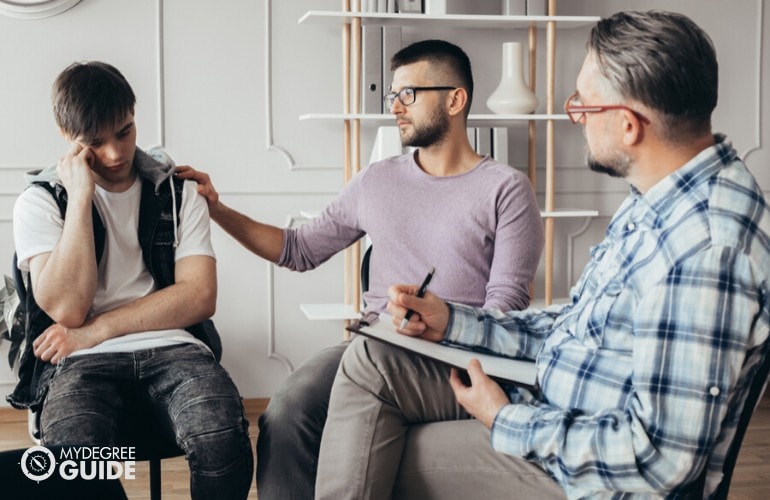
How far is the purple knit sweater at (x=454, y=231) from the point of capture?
7.36 feet

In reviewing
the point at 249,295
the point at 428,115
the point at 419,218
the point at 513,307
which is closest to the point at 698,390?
the point at 513,307

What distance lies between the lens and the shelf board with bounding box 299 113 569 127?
3410 millimetres

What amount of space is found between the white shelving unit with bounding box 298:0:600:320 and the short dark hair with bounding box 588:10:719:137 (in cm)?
210

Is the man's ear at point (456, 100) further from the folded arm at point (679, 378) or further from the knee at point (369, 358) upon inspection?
the folded arm at point (679, 378)

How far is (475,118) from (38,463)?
2790 mm

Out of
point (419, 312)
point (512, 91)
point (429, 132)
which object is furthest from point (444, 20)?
point (419, 312)

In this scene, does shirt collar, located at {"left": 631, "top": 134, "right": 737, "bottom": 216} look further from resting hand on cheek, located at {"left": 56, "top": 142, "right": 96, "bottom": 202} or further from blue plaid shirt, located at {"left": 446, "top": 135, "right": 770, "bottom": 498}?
resting hand on cheek, located at {"left": 56, "top": 142, "right": 96, "bottom": 202}

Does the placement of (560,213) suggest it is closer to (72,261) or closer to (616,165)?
(72,261)

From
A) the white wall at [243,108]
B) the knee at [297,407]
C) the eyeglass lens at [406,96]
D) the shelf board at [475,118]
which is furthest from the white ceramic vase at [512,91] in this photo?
the knee at [297,407]

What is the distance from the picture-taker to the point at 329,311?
11.7 feet

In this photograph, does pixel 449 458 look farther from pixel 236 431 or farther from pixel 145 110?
pixel 145 110

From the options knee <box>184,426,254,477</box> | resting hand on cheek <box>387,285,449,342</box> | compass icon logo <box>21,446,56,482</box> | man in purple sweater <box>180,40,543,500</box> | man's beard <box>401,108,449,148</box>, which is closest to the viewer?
compass icon logo <box>21,446,56,482</box>

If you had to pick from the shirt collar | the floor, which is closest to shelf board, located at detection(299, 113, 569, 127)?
the floor

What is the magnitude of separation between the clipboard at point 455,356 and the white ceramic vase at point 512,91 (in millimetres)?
2020
